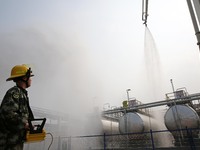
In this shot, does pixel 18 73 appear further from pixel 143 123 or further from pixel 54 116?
pixel 54 116

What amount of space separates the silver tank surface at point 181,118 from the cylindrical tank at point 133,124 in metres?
2.00

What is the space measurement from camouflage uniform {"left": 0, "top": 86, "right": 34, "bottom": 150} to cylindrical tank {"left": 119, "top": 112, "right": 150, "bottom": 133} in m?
11.6

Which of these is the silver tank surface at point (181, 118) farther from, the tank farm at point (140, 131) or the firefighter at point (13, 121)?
the firefighter at point (13, 121)

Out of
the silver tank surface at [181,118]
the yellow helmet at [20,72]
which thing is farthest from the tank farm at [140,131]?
the yellow helmet at [20,72]

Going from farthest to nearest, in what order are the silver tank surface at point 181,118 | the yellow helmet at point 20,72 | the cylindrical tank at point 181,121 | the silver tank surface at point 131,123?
the silver tank surface at point 131,123 → the silver tank surface at point 181,118 → the cylindrical tank at point 181,121 → the yellow helmet at point 20,72

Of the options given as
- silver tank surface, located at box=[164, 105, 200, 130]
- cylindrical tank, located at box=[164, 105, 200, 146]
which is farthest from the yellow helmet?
silver tank surface, located at box=[164, 105, 200, 130]

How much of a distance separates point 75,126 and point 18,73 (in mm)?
15028

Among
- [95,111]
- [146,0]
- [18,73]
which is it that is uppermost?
[146,0]

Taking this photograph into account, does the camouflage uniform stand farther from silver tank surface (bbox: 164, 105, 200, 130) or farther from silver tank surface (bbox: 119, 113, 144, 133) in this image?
silver tank surface (bbox: 119, 113, 144, 133)

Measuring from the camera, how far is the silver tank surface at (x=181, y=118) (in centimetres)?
1080

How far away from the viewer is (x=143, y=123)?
1280cm

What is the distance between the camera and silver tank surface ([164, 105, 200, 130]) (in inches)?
425

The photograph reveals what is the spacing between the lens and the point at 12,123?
7.27 feet

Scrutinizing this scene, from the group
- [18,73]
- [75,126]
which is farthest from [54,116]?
[18,73]
